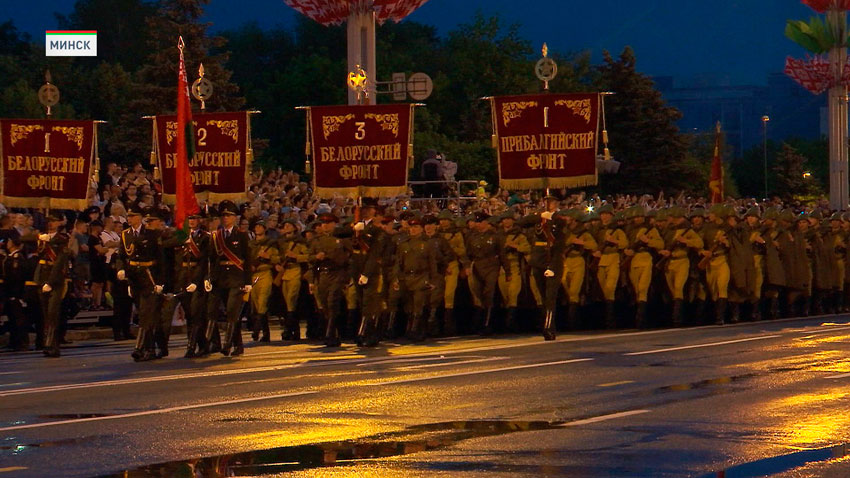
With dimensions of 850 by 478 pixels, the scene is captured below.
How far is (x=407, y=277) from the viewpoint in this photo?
21.4 m

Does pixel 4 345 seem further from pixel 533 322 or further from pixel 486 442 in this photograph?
pixel 486 442

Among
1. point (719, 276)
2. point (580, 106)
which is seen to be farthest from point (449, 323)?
point (719, 276)

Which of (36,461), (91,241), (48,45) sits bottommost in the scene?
(36,461)

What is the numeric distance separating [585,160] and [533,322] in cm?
264

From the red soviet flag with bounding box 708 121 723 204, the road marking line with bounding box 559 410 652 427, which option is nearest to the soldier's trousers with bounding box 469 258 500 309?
the road marking line with bounding box 559 410 652 427

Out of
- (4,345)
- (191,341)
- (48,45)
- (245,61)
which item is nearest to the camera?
(191,341)

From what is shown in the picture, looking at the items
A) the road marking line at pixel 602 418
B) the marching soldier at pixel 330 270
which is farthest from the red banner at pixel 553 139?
the road marking line at pixel 602 418

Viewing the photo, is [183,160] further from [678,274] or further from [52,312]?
[678,274]

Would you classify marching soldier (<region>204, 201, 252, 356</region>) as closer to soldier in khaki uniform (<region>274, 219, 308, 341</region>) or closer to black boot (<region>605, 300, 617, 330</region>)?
soldier in khaki uniform (<region>274, 219, 308, 341</region>)

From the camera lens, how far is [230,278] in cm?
1891

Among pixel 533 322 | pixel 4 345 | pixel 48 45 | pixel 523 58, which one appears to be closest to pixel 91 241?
pixel 4 345

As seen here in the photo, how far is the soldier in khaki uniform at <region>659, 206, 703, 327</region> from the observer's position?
2397cm

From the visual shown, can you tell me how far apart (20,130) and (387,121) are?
18.1 feet

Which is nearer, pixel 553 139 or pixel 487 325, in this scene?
pixel 487 325
